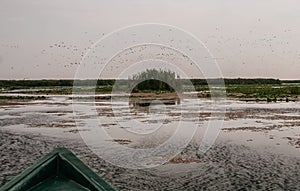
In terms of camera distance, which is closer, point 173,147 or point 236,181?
point 236,181

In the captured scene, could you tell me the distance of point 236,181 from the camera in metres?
10.8

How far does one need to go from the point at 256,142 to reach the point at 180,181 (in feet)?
25.2

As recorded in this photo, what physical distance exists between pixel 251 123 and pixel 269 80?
127 metres

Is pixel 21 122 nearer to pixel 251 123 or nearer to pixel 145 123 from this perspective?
pixel 145 123

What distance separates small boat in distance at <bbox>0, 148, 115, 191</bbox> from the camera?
393 centimetres

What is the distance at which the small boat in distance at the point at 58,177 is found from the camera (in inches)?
155

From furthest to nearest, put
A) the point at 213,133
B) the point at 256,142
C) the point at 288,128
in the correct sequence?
1. the point at 288,128
2. the point at 213,133
3. the point at 256,142

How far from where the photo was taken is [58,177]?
423cm

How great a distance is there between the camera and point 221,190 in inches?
391

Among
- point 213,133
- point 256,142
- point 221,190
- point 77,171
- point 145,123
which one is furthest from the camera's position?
point 145,123

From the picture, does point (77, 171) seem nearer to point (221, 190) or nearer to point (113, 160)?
point (221, 190)

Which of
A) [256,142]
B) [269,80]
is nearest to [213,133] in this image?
[256,142]

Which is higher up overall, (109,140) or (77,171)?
(77,171)

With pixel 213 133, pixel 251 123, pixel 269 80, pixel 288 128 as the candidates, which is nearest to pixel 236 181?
pixel 213 133
